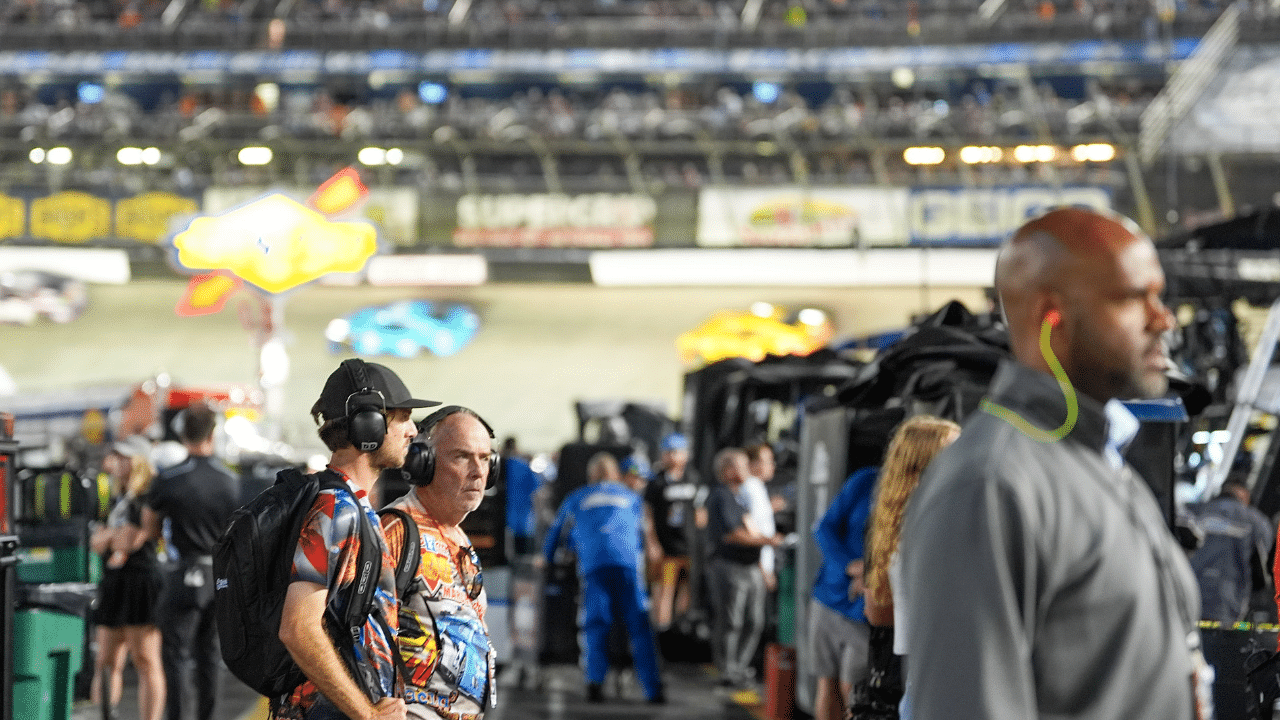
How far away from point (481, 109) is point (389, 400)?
111 feet

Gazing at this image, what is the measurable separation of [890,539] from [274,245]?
39.9 feet

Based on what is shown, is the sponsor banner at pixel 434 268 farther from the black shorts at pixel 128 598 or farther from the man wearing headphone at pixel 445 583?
the man wearing headphone at pixel 445 583

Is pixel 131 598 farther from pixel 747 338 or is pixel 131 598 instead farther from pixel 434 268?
pixel 434 268

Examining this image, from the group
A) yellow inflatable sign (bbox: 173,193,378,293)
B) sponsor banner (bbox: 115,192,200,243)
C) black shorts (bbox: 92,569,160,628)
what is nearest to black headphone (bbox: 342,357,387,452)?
black shorts (bbox: 92,569,160,628)

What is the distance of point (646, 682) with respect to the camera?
10.5 m

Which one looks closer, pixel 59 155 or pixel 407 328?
pixel 59 155

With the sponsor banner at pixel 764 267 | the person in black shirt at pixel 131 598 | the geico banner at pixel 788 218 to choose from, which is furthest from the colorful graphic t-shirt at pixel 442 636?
the geico banner at pixel 788 218

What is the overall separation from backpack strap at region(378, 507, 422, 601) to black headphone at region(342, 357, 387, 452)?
0.26m

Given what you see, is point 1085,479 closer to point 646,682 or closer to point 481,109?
point 646,682

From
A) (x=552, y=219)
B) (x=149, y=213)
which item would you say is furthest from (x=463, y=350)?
(x=149, y=213)

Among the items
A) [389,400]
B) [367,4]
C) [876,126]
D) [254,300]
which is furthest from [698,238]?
[389,400]

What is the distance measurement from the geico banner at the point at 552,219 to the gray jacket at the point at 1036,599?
29.9 meters

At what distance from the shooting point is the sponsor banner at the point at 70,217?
31844mm

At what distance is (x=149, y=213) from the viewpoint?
105 ft
